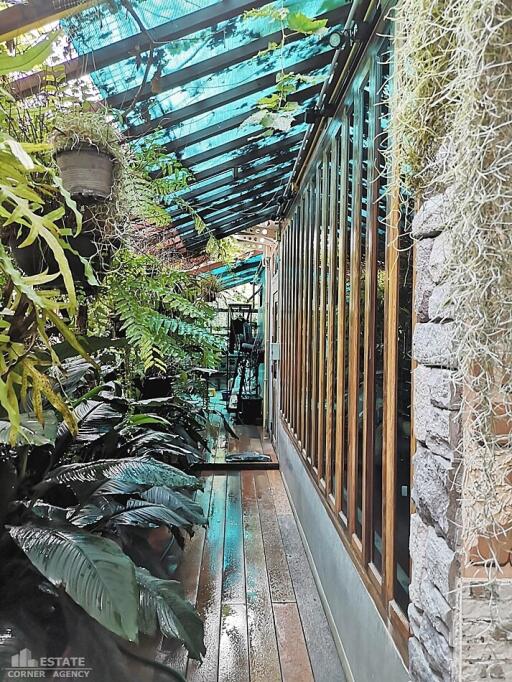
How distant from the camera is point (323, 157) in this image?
3.13 metres

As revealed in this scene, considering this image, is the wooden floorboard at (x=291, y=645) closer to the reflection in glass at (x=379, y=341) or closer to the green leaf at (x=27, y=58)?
the reflection in glass at (x=379, y=341)

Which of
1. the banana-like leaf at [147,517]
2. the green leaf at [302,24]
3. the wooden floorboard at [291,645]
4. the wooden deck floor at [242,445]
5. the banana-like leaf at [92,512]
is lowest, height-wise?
the wooden floorboard at [291,645]

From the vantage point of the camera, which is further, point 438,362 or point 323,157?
point 323,157

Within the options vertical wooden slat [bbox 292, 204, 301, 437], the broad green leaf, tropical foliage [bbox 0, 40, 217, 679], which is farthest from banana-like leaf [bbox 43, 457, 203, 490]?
vertical wooden slat [bbox 292, 204, 301, 437]

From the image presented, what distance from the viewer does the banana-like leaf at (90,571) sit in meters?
1.28

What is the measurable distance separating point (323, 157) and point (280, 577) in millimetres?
2574

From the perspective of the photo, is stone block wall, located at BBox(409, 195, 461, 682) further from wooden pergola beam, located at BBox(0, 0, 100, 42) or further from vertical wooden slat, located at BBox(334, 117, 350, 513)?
wooden pergola beam, located at BBox(0, 0, 100, 42)

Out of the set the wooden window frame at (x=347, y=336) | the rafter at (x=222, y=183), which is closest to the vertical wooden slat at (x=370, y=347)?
the wooden window frame at (x=347, y=336)

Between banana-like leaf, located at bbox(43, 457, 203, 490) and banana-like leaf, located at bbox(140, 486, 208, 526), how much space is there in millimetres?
262

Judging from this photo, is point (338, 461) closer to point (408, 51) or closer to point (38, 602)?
point (38, 602)

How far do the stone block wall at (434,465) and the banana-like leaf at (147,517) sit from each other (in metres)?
1.24

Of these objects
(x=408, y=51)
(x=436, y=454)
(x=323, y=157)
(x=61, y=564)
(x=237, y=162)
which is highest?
(x=237, y=162)

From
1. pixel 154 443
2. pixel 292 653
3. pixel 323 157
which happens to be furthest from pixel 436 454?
pixel 323 157

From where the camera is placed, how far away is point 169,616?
1.57 meters
